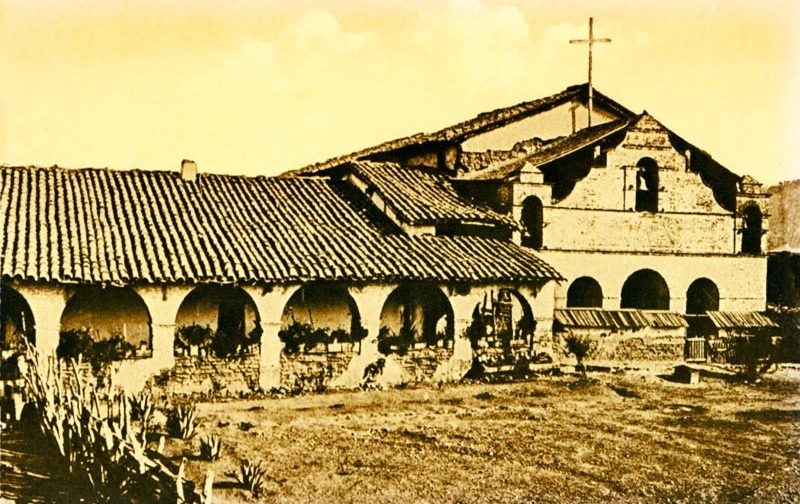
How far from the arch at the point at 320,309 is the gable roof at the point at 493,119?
707 centimetres

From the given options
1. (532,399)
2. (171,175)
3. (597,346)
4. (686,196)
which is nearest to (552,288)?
(597,346)

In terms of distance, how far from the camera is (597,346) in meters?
21.8

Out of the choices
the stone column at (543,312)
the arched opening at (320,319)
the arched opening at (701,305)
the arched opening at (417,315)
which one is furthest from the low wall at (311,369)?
the arched opening at (701,305)

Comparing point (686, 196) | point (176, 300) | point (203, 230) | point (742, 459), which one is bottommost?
point (742, 459)

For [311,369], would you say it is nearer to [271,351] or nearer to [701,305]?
[271,351]

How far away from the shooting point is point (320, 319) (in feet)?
66.4

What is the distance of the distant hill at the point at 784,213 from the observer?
38.9 metres

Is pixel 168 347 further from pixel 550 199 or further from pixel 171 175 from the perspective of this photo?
pixel 550 199

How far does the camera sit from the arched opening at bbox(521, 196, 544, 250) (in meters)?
22.6

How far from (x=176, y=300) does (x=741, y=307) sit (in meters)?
15.5

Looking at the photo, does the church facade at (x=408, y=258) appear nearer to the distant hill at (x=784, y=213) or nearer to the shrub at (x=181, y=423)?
the shrub at (x=181, y=423)

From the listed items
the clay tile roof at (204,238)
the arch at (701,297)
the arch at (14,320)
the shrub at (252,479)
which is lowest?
the shrub at (252,479)

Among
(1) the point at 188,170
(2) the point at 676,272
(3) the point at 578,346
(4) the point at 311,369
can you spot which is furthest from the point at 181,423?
(2) the point at 676,272

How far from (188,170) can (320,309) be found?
5.34 m
